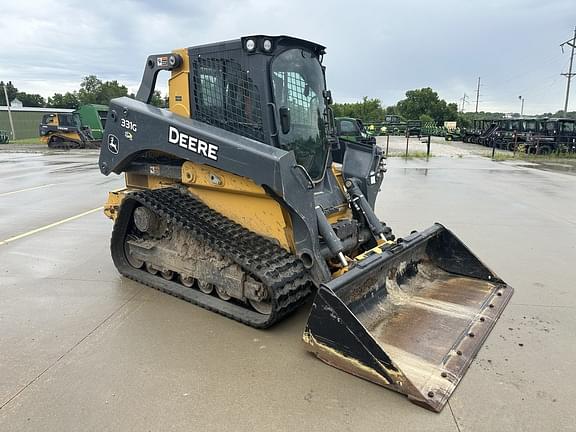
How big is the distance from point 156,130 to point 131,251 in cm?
145

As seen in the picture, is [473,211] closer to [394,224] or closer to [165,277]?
[394,224]

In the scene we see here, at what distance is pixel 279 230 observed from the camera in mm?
3816

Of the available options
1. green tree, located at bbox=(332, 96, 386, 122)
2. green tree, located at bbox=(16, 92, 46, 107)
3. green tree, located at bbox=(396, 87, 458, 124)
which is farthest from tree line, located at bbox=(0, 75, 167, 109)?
green tree, located at bbox=(396, 87, 458, 124)

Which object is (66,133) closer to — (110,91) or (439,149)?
(439,149)

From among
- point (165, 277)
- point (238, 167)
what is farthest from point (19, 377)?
point (238, 167)

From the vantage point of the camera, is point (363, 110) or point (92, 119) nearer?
point (92, 119)

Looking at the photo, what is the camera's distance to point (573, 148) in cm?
2455

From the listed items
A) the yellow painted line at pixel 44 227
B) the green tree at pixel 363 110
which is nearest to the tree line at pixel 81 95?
the green tree at pixel 363 110

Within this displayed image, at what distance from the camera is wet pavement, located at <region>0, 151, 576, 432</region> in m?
2.64

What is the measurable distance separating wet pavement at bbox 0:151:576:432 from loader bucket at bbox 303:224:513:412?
0.12 m

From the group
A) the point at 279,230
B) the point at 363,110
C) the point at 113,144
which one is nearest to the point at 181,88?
the point at 113,144

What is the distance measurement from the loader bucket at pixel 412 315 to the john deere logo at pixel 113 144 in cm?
287

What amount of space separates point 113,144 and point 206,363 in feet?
8.96

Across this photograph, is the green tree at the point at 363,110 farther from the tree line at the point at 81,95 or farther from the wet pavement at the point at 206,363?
the wet pavement at the point at 206,363
